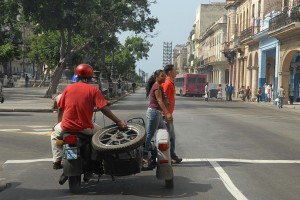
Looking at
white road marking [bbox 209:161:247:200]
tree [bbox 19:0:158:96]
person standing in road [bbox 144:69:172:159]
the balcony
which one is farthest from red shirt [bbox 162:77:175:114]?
the balcony

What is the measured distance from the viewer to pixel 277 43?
135 feet

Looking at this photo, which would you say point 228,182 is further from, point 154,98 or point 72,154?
point 72,154

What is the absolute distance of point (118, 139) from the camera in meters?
6.68

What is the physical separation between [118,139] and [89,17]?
2539 centimetres

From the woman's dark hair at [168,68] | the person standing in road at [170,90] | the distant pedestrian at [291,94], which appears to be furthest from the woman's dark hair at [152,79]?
the distant pedestrian at [291,94]

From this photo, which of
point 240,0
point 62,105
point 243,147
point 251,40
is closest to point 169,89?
point 62,105

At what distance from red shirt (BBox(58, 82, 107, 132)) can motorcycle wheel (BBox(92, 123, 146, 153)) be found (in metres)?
0.29

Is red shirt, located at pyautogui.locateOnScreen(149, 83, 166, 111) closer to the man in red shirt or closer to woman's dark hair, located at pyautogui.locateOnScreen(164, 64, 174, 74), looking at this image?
woman's dark hair, located at pyautogui.locateOnScreen(164, 64, 174, 74)

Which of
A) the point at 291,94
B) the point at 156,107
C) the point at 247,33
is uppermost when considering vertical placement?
the point at 247,33

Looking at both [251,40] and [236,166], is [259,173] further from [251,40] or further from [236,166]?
[251,40]

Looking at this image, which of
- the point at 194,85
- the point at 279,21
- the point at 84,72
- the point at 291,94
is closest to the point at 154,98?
the point at 84,72

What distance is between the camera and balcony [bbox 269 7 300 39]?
33344mm

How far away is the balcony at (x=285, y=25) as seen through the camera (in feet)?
109

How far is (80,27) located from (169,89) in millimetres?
24465
